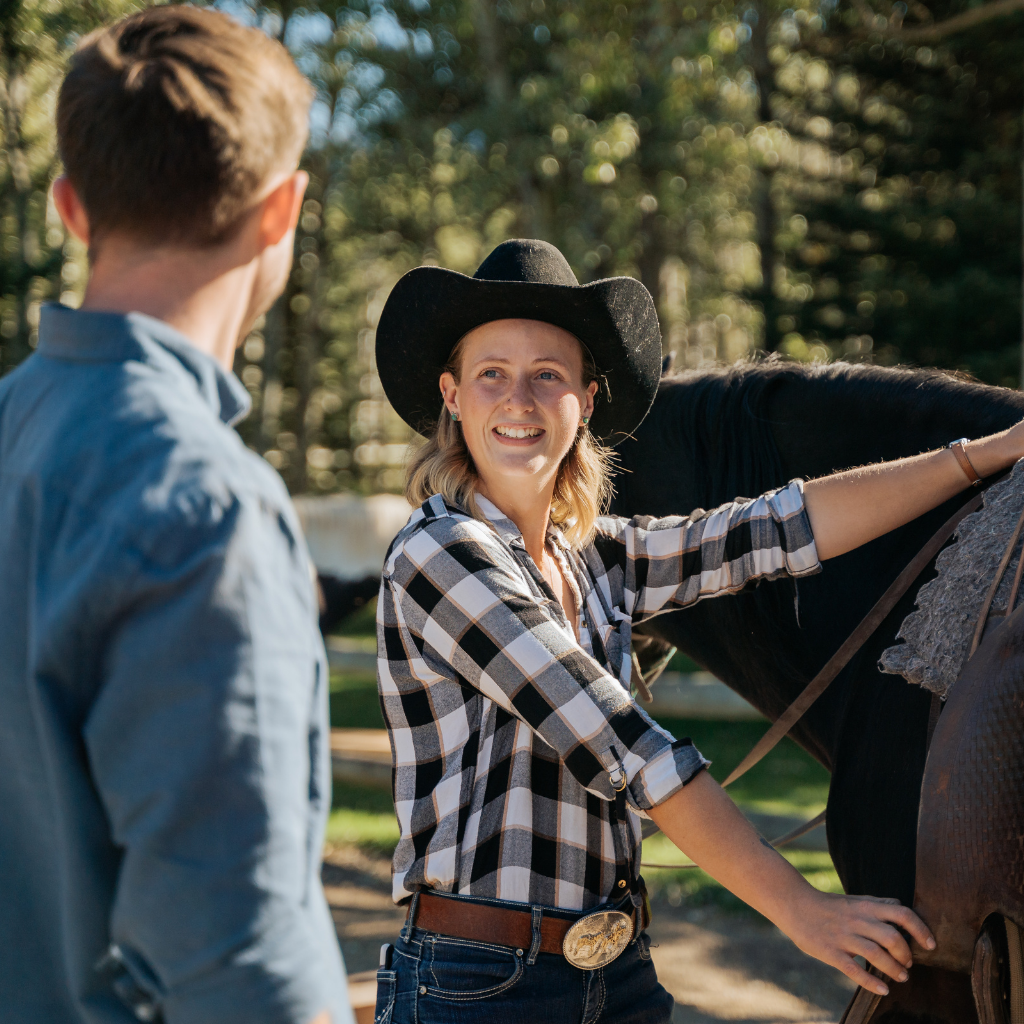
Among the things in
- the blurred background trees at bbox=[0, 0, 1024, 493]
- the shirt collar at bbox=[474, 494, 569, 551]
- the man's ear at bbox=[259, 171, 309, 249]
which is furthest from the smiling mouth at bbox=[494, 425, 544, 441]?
the blurred background trees at bbox=[0, 0, 1024, 493]

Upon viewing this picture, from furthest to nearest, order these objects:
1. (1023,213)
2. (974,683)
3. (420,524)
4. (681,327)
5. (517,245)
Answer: (681,327), (1023,213), (517,245), (420,524), (974,683)

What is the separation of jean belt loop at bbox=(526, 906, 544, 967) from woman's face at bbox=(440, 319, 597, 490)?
2.17 feet

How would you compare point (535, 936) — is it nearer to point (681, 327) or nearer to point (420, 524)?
point (420, 524)

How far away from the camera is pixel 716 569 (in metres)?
1.75

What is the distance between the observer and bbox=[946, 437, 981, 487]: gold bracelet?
1.63m

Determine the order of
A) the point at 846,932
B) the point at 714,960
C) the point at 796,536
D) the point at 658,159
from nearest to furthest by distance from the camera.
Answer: the point at 846,932 < the point at 796,536 < the point at 714,960 < the point at 658,159

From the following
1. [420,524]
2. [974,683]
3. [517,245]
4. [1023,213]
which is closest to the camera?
[974,683]

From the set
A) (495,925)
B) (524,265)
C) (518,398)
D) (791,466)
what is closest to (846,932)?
(495,925)

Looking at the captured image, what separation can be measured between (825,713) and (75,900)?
1414 mm

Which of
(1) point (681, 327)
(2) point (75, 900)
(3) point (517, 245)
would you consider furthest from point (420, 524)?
(1) point (681, 327)

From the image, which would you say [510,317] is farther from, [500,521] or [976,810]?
[976,810]

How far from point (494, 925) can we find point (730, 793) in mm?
5450

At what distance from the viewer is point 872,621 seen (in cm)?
165

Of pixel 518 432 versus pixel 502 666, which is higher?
pixel 518 432
